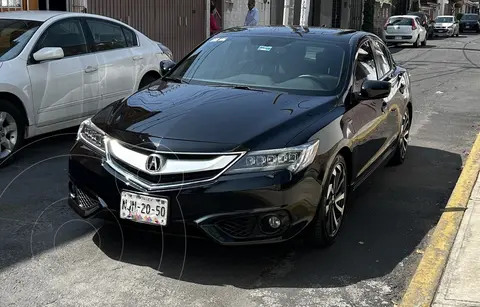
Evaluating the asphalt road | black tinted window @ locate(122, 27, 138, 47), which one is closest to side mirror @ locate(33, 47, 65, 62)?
the asphalt road

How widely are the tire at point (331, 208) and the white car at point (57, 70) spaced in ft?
11.7

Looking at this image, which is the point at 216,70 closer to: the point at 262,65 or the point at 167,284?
the point at 262,65

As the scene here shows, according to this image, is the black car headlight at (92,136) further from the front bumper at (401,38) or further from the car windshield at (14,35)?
the front bumper at (401,38)

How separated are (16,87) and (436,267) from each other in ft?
14.7

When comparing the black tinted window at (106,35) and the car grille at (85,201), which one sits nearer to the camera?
the car grille at (85,201)

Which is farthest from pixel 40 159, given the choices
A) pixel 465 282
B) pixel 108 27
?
pixel 465 282

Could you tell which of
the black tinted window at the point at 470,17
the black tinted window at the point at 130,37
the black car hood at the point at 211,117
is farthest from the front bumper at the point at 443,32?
the black car hood at the point at 211,117

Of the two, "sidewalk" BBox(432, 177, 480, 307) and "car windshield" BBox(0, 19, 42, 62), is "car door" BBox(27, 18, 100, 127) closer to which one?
"car windshield" BBox(0, 19, 42, 62)

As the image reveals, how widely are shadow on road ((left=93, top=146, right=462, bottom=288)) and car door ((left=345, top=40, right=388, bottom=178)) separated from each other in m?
0.51

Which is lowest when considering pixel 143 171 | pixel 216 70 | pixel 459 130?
pixel 459 130

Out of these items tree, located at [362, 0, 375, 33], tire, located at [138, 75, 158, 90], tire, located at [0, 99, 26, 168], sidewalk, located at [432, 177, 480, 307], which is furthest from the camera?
tree, located at [362, 0, 375, 33]

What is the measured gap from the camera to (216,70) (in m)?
5.33

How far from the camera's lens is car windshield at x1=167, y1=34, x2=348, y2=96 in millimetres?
5043

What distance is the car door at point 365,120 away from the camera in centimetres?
496
